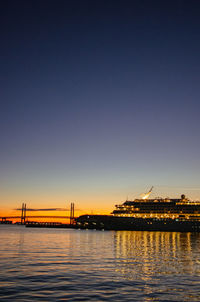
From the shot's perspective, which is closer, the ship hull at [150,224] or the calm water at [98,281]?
the calm water at [98,281]

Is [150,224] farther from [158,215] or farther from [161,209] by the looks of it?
[161,209]

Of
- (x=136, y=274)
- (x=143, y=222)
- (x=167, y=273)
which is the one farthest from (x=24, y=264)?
(x=143, y=222)

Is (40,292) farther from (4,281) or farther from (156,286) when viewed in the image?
(156,286)

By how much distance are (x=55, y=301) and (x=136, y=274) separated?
9.77 m

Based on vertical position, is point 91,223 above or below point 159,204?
below

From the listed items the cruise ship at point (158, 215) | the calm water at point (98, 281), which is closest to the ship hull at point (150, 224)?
the cruise ship at point (158, 215)

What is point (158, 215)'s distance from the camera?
134m

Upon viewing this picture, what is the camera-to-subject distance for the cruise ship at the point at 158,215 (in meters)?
129

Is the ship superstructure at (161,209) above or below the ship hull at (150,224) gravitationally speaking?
above

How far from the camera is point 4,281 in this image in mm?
19359

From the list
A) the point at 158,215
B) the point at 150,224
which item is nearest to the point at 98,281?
the point at 150,224

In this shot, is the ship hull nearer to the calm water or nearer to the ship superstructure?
the ship superstructure

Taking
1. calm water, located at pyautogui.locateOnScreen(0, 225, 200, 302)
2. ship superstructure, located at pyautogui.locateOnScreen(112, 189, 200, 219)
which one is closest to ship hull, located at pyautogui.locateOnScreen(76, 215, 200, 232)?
ship superstructure, located at pyautogui.locateOnScreen(112, 189, 200, 219)

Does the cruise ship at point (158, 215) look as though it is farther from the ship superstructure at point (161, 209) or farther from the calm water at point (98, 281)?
the calm water at point (98, 281)
